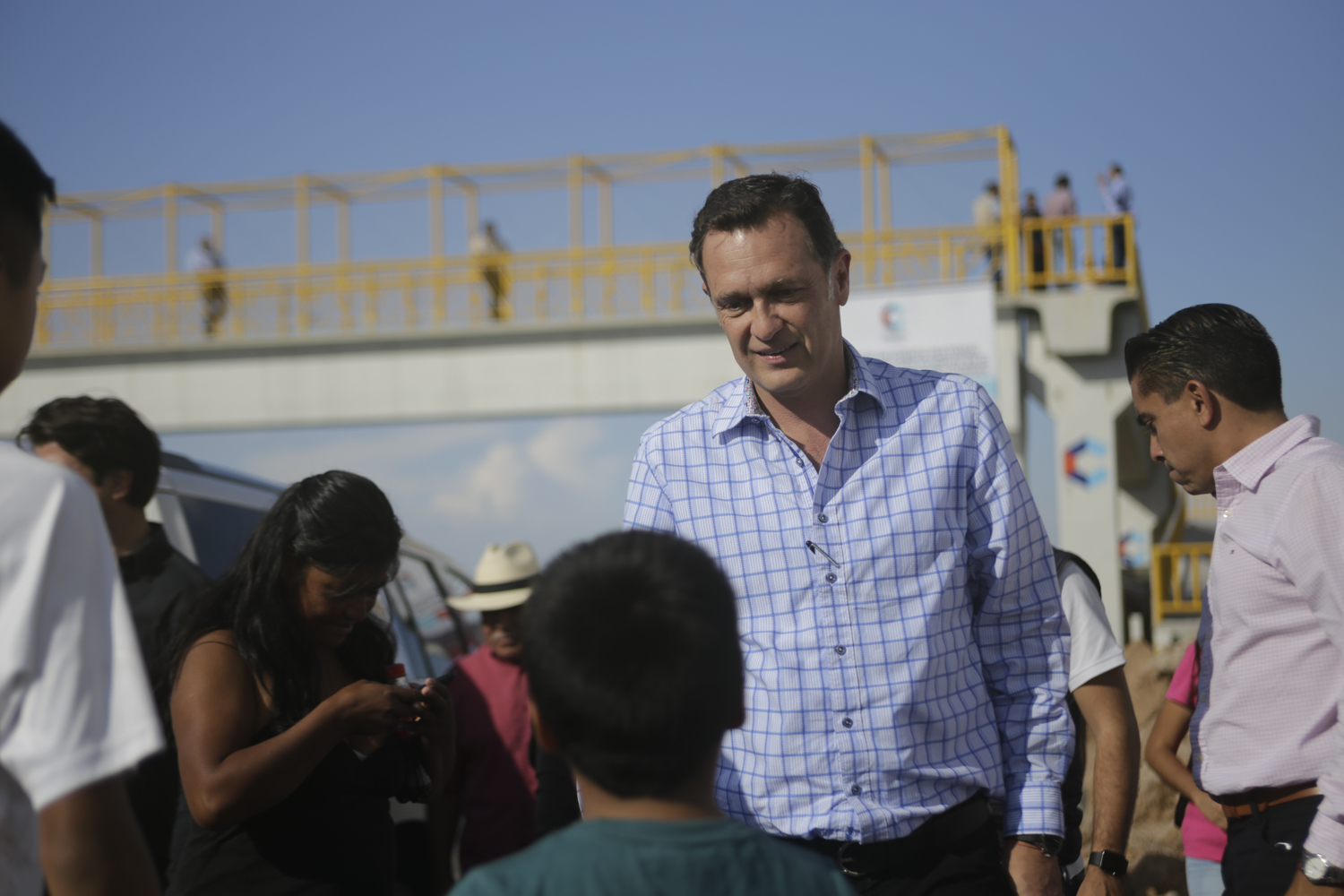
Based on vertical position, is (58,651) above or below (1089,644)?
above

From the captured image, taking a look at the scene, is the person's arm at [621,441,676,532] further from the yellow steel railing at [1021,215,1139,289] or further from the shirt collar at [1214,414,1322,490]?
the yellow steel railing at [1021,215,1139,289]

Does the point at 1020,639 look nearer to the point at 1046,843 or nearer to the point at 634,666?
the point at 1046,843

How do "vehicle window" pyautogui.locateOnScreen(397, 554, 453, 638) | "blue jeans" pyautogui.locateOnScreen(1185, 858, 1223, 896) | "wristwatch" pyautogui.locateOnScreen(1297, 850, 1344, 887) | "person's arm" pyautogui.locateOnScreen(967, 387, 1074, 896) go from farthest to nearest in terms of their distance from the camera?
"vehicle window" pyautogui.locateOnScreen(397, 554, 453, 638), "blue jeans" pyautogui.locateOnScreen(1185, 858, 1223, 896), "person's arm" pyautogui.locateOnScreen(967, 387, 1074, 896), "wristwatch" pyautogui.locateOnScreen(1297, 850, 1344, 887)

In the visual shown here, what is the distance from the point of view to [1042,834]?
2.22 metres

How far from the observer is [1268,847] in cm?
237

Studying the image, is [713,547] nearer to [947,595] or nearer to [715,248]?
[947,595]

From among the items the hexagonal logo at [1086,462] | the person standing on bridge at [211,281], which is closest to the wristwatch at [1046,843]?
the hexagonal logo at [1086,462]

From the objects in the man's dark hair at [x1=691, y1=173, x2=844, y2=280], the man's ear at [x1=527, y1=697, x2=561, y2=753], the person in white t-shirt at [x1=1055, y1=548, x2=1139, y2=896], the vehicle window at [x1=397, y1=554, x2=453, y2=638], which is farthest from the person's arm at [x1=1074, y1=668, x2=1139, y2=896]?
the vehicle window at [x1=397, y1=554, x2=453, y2=638]

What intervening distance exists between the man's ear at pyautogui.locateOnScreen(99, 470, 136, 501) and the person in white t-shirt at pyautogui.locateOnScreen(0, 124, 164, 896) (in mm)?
2056

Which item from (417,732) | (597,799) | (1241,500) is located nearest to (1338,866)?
(1241,500)

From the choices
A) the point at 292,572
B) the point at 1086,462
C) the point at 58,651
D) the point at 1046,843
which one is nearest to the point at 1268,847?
the point at 1046,843

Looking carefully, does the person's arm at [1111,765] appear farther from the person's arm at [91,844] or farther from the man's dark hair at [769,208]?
the person's arm at [91,844]

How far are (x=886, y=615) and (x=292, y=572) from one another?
1.38 m

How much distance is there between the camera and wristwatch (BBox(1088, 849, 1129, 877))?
2.71 metres
